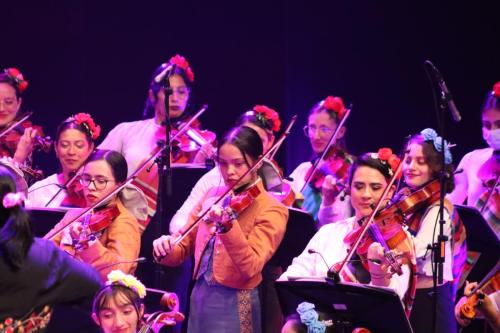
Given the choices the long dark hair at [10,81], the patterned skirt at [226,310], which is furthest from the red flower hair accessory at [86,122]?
the patterned skirt at [226,310]

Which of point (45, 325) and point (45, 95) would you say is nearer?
point (45, 325)

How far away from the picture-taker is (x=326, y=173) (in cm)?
505

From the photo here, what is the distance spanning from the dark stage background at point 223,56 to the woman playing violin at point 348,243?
79.2 inches

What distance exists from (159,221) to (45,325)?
1.66 metres

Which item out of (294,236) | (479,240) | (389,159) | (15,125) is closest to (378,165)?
(389,159)

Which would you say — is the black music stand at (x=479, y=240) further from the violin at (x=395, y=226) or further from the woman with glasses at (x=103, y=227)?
the woman with glasses at (x=103, y=227)

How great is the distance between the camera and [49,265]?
2486 millimetres

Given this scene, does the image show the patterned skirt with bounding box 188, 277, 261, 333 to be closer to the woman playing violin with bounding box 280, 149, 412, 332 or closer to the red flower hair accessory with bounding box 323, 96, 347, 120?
A: the woman playing violin with bounding box 280, 149, 412, 332

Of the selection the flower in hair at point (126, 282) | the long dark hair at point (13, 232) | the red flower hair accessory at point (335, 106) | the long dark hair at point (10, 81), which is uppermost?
the long dark hair at point (10, 81)

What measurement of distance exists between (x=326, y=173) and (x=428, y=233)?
53.8 inches

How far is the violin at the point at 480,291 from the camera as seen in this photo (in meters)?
3.85

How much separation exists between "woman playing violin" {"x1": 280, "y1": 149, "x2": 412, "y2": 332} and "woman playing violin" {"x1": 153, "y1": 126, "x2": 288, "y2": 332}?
186 millimetres

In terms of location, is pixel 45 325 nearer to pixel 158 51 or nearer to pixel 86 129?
pixel 86 129

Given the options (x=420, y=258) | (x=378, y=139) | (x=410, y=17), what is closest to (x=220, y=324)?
(x=420, y=258)
